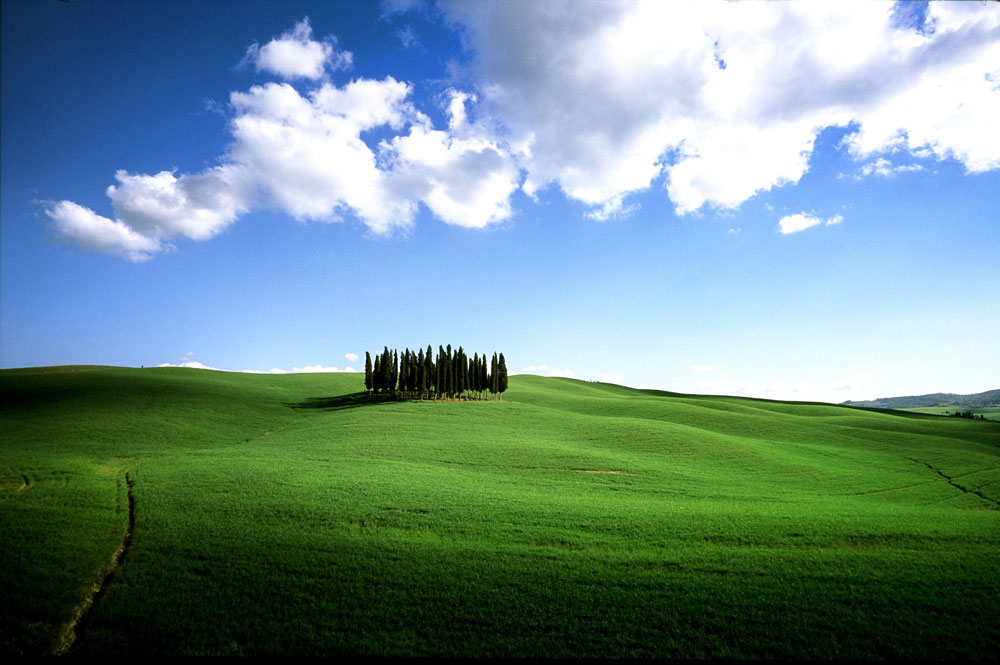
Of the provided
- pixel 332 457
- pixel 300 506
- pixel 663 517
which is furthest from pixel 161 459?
pixel 663 517

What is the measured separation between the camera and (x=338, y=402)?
6650 centimetres

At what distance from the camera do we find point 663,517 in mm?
18203

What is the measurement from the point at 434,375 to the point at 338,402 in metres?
14.7

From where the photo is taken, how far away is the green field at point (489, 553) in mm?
10602

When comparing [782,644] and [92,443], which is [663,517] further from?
[92,443]

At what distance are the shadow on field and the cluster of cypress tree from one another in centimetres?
339

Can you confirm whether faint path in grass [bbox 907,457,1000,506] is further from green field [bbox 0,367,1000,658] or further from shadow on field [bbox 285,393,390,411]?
shadow on field [bbox 285,393,390,411]

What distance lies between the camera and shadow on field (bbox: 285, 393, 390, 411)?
61.2m

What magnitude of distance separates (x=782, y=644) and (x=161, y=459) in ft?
113

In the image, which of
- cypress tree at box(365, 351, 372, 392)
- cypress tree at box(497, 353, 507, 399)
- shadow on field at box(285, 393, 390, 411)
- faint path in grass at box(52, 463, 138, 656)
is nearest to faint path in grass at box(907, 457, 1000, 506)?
faint path in grass at box(52, 463, 138, 656)

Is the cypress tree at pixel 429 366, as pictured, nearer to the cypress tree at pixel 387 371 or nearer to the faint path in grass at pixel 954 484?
the cypress tree at pixel 387 371

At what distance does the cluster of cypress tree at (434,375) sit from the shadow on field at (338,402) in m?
3.39

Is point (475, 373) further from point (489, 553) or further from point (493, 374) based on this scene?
point (489, 553)

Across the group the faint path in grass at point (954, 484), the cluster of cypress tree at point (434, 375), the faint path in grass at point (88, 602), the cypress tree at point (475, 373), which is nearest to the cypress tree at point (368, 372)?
the cluster of cypress tree at point (434, 375)
